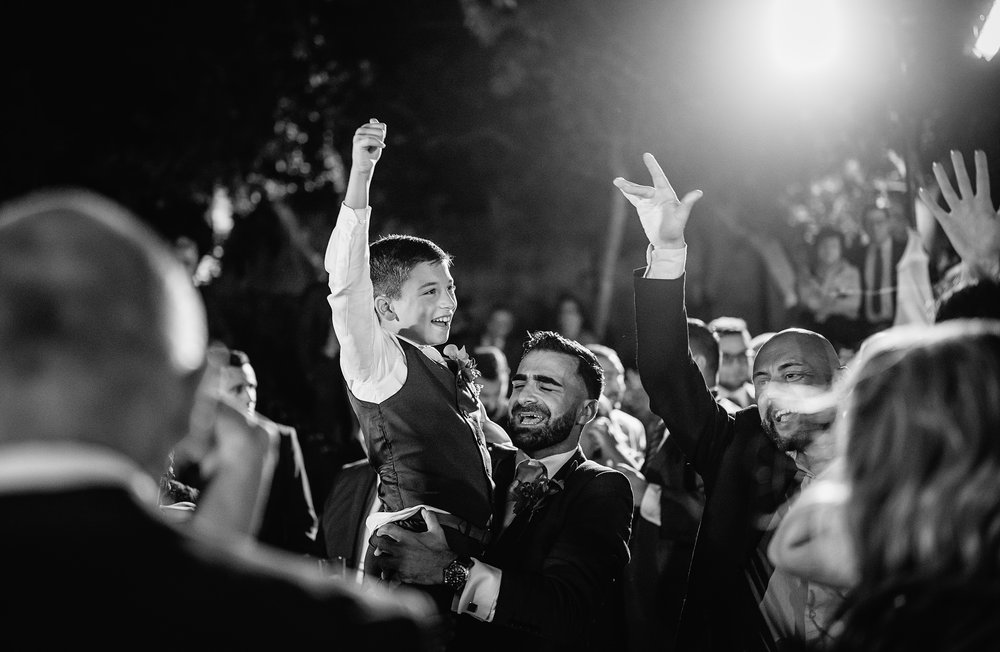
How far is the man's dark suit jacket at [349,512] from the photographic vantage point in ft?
16.3

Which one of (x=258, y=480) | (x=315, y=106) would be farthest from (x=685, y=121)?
(x=258, y=480)

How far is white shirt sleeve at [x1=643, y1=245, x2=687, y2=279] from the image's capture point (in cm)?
339

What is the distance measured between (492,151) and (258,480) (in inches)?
596

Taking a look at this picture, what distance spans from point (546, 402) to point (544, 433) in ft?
0.44

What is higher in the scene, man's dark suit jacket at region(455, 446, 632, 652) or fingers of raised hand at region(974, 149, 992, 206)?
fingers of raised hand at region(974, 149, 992, 206)

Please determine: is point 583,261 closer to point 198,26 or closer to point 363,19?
point 363,19

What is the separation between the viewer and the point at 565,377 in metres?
4.01

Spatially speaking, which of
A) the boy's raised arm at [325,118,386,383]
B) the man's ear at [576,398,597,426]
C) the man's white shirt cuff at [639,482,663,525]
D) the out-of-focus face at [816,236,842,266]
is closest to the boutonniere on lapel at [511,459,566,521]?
the man's ear at [576,398,597,426]

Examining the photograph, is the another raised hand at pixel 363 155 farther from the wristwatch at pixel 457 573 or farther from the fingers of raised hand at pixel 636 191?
the wristwatch at pixel 457 573

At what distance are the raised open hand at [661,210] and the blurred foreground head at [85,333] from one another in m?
2.26

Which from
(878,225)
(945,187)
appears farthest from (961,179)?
(878,225)

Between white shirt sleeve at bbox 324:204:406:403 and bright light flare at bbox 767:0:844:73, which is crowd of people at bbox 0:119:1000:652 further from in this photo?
bright light flare at bbox 767:0:844:73

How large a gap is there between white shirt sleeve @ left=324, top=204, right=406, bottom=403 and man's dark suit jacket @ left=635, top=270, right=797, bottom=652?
2.98ft

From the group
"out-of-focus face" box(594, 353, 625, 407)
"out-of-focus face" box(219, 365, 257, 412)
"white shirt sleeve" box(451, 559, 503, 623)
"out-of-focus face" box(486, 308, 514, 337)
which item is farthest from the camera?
"out-of-focus face" box(486, 308, 514, 337)
